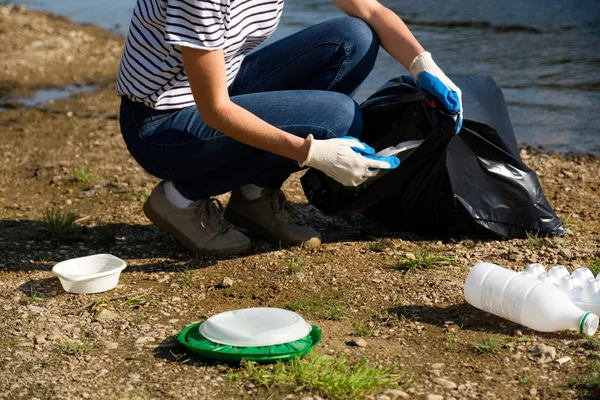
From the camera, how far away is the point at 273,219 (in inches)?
142

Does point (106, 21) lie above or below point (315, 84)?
below

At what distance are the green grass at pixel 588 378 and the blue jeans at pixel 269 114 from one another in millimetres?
1287

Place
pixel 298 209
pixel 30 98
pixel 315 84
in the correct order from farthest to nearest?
pixel 30 98
pixel 298 209
pixel 315 84

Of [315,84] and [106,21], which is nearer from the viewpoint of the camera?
[315,84]

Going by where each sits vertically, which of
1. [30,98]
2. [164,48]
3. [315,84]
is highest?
[164,48]

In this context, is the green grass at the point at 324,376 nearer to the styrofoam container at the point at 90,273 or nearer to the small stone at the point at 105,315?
the small stone at the point at 105,315

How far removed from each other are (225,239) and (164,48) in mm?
833

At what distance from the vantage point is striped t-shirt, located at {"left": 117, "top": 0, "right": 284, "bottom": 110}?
2.88 m

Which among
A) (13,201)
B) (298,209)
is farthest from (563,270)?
(13,201)

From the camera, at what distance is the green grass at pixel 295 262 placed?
3.29 metres

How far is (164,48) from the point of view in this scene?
3135mm

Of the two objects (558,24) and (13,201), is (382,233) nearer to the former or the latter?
(13,201)

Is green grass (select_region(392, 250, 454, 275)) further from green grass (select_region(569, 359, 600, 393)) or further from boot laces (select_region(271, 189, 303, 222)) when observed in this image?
green grass (select_region(569, 359, 600, 393))

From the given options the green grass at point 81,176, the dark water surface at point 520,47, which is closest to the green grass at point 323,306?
the green grass at point 81,176
